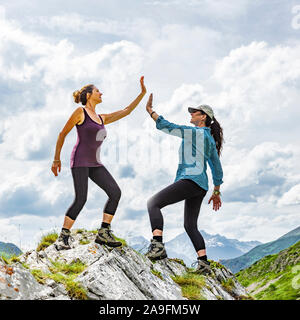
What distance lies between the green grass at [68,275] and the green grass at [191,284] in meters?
2.53

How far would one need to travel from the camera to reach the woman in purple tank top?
901 centimetres

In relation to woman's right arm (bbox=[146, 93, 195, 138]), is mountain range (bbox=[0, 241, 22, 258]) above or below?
below

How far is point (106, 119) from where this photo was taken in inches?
388

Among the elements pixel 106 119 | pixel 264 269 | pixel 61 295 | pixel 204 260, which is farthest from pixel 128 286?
pixel 264 269

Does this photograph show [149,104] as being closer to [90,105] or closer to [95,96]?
[95,96]

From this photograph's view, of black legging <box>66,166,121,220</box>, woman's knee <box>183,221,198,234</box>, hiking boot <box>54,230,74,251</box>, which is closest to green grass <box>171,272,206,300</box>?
woman's knee <box>183,221,198,234</box>

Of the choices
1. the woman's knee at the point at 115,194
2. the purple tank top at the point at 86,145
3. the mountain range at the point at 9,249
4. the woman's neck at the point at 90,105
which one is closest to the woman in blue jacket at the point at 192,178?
the woman's knee at the point at 115,194

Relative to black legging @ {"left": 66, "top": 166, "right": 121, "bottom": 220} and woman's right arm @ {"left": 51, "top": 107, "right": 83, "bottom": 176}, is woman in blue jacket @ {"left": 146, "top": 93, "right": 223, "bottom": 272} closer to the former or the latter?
black legging @ {"left": 66, "top": 166, "right": 121, "bottom": 220}

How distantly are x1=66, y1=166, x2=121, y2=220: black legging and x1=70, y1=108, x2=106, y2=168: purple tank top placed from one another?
16 centimetres

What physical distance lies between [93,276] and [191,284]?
10.2 ft

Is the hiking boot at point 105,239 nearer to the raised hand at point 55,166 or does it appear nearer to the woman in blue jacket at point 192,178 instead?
the woman in blue jacket at point 192,178

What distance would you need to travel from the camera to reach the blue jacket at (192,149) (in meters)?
9.40

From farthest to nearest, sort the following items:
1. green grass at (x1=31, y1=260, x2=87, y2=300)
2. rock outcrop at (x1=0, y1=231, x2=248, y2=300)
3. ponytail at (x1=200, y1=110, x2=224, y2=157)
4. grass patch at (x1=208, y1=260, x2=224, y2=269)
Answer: grass patch at (x1=208, y1=260, x2=224, y2=269), ponytail at (x1=200, y1=110, x2=224, y2=157), green grass at (x1=31, y1=260, x2=87, y2=300), rock outcrop at (x1=0, y1=231, x2=248, y2=300)
